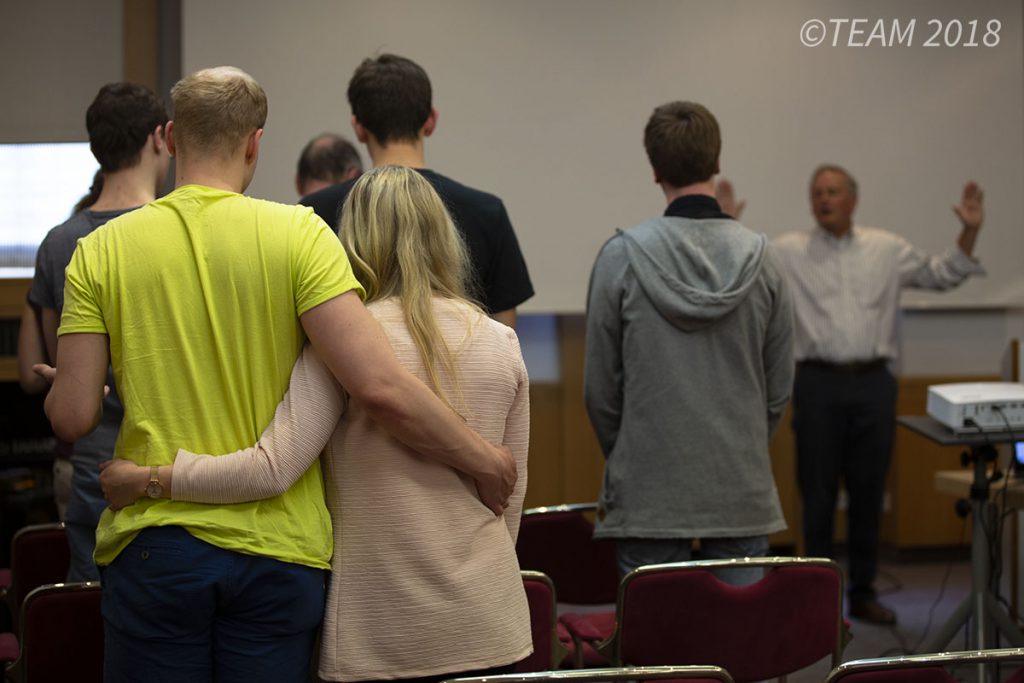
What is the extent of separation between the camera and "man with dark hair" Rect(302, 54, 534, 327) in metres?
2.42

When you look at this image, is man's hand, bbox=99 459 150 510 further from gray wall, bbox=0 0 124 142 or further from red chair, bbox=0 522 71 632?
gray wall, bbox=0 0 124 142

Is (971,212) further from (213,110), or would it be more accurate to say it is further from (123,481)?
(123,481)

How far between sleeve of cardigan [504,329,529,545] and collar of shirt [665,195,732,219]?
3.19 ft

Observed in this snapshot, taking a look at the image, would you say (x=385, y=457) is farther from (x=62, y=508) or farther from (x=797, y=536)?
(x=797, y=536)

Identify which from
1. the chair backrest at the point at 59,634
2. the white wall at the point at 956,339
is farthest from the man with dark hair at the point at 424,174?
the white wall at the point at 956,339

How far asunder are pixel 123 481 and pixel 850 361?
3493 mm

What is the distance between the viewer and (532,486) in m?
5.35

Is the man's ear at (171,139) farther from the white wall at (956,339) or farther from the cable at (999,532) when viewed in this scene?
the white wall at (956,339)

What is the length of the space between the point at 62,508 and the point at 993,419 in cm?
242

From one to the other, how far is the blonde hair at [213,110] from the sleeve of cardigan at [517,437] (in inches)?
19.9

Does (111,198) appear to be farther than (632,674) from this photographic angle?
Yes

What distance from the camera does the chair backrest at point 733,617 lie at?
7.07 feet

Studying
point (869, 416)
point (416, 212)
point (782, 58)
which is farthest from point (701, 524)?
point (782, 58)

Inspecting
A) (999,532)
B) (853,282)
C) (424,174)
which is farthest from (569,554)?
(853,282)
